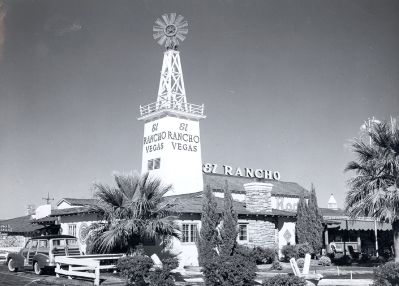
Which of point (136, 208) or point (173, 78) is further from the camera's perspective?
point (173, 78)

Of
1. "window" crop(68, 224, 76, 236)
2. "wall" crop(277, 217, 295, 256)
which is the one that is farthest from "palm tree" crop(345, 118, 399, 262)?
"window" crop(68, 224, 76, 236)

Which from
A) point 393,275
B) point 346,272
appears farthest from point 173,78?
point 393,275

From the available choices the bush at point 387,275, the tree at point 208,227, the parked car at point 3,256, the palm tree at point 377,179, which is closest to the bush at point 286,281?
the bush at point 387,275

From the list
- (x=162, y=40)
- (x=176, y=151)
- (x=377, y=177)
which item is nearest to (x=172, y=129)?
(x=176, y=151)

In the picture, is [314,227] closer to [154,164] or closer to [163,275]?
[154,164]

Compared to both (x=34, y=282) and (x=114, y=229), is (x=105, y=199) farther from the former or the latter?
(x=34, y=282)

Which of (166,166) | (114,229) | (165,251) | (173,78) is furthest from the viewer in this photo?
(173,78)
